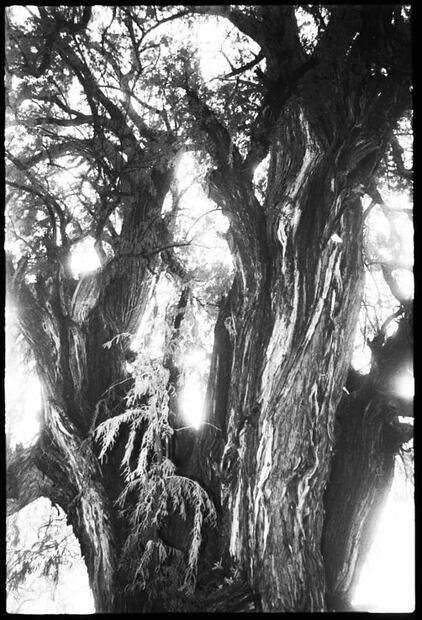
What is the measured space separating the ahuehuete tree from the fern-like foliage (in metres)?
0.01

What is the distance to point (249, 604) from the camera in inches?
79.4

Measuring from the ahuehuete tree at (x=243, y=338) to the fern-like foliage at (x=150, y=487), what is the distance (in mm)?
10

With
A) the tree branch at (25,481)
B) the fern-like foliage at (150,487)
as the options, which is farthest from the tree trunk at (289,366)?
the tree branch at (25,481)

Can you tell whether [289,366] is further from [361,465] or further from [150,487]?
[150,487]

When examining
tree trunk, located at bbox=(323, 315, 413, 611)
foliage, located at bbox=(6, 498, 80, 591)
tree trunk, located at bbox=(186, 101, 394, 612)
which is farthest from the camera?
foliage, located at bbox=(6, 498, 80, 591)

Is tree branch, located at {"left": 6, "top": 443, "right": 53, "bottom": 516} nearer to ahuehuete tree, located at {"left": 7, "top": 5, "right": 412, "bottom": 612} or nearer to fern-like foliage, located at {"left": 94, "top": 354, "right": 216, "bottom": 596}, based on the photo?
ahuehuete tree, located at {"left": 7, "top": 5, "right": 412, "bottom": 612}

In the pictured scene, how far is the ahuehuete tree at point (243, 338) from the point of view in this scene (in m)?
2.10

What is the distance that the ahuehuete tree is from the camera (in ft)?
6.90

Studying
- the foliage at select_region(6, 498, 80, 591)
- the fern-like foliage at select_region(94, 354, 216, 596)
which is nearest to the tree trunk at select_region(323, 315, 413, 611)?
the fern-like foliage at select_region(94, 354, 216, 596)

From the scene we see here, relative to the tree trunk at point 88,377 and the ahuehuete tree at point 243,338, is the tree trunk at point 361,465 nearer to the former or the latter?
the ahuehuete tree at point 243,338

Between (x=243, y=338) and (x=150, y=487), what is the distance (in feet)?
2.77

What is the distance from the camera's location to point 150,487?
226 centimetres

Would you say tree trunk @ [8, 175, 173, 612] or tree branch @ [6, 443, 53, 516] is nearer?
tree trunk @ [8, 175, 173, 612]

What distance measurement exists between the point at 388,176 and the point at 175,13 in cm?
141
